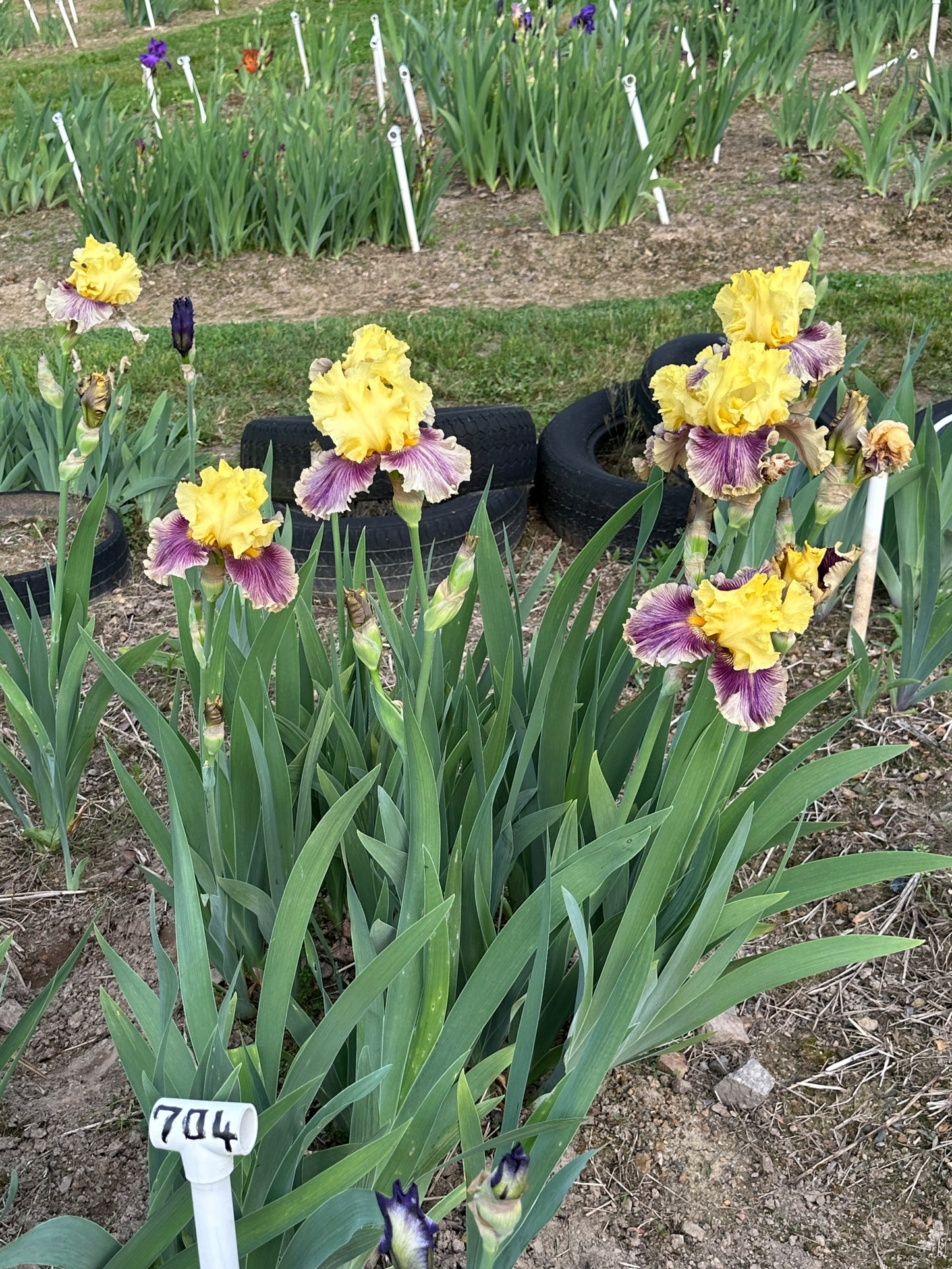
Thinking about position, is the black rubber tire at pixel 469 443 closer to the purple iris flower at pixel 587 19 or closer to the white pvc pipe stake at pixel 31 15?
the purple iris flower at pixel 587 19

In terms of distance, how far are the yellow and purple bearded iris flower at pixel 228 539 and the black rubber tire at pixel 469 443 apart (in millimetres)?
1725

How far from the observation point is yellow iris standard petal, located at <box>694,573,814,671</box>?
3.69 ft

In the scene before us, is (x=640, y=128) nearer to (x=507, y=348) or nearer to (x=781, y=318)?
(x=507, y=348)

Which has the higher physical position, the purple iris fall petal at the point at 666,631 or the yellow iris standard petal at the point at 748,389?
the yellow iris standard petal at the point at 748,389

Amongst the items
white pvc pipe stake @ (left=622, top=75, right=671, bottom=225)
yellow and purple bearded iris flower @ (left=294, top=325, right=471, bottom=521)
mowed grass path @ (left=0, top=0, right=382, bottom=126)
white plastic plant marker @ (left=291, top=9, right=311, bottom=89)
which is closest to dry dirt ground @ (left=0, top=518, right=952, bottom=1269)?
yellow and purple bearded iris flower @ (left=294, top=325, right=471, bottom=521)

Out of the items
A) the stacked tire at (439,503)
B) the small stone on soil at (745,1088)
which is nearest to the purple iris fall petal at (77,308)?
the stacked tire at (439,503)

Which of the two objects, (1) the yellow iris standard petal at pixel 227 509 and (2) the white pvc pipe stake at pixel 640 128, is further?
(2) the white pvc pipe stake at pixel 640 128

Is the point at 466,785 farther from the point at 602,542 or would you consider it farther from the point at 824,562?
the point at 824,562

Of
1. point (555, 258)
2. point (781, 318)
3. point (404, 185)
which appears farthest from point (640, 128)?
point (781, 318)

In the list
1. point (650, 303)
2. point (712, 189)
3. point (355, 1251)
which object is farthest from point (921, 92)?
point (355, 1251)

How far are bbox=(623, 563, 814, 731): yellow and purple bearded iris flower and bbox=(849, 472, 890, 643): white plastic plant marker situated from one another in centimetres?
103

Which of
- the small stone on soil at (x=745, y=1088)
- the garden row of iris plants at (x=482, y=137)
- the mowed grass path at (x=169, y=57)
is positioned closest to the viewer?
the small stone on soil at (x=745, y=1088)

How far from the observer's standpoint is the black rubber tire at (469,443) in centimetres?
307

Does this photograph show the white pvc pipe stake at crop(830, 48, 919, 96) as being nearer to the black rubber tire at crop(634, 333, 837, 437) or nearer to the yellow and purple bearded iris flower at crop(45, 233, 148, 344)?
the black rubber tire at crop(634, 333, 837, 437)
